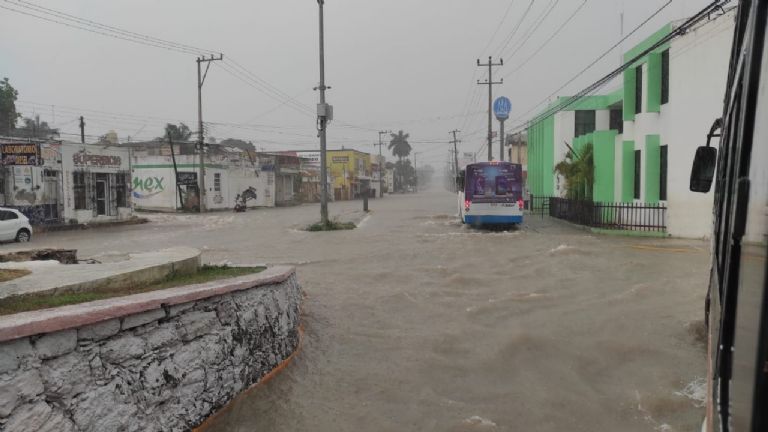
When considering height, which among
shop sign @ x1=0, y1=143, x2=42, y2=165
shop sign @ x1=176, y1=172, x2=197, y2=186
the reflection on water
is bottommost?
the reflection on water

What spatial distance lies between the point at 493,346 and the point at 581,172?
17.4 m

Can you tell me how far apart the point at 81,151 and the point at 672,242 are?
25884 mm

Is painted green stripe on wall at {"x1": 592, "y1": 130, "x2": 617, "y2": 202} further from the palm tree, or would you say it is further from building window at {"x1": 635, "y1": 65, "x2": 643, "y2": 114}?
the palm tree

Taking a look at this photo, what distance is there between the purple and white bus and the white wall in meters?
5.54

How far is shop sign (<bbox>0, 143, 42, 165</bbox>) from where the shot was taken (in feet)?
74.1

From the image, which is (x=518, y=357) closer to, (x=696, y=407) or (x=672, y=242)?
(x=696, y=407)

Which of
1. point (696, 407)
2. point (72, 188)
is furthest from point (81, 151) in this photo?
point (696, 407)

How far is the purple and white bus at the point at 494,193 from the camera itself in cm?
2178

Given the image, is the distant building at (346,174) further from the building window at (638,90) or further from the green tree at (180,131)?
the building window at (638,90)

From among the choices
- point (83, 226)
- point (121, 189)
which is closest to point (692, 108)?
point (83, 226)

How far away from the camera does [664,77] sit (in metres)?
18.5

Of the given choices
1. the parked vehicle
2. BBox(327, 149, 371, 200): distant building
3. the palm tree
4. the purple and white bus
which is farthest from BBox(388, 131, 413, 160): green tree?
the parked vehicle

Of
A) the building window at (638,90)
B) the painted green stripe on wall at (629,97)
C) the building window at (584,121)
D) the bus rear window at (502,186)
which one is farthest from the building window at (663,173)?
the building window at (584,121)

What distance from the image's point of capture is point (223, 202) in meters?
44.3
